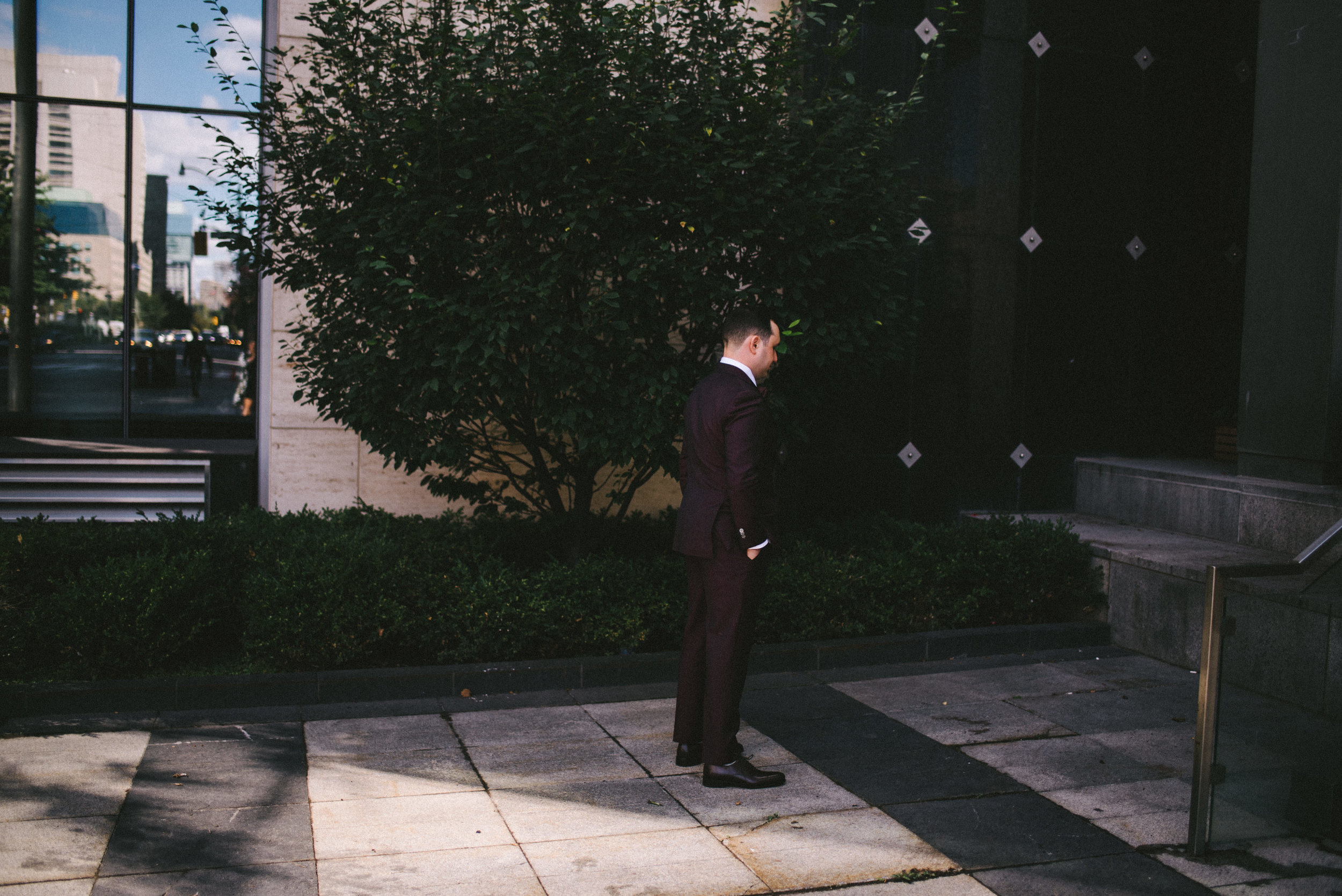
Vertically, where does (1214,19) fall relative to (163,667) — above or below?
above

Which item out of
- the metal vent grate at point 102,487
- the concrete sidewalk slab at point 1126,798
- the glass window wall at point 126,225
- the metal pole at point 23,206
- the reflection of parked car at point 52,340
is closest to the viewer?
the concrete sidewalk slab at point 1126,798

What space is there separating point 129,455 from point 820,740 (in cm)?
780

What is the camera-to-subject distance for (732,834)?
4.47 m

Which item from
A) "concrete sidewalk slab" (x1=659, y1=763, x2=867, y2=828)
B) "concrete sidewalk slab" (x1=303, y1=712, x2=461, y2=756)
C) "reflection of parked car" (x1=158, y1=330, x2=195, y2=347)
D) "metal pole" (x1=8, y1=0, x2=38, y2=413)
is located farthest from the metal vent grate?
"concrete sidewalk slab" (x1=659, y1=763, x2=867, y2=828)

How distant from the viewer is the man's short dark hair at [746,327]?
4969mm

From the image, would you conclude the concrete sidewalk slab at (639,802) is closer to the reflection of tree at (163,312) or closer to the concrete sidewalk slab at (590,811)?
the concrete sidewalk slab at (590,811)

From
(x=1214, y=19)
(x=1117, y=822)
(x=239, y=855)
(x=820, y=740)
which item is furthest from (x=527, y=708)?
(x=1214, y=19)

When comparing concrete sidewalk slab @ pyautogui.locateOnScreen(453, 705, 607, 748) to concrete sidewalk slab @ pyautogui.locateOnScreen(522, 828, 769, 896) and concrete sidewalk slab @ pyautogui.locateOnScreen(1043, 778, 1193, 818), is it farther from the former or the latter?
concrete sidewalk slab @ pyautogui.locateOnScreen(1043, 778, 1193, 818)

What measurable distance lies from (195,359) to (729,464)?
10.4 meters

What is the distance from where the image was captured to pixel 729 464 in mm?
4789

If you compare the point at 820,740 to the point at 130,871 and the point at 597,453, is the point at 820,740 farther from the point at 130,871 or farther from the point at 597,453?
the point at 130,871

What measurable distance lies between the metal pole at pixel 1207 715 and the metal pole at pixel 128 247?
11.5m

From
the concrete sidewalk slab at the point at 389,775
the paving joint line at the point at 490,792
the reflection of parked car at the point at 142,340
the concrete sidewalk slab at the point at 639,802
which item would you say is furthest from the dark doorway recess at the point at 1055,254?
the reflection of parked car at the point at 142,340

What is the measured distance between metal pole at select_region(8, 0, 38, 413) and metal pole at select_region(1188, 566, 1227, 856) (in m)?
12.5
